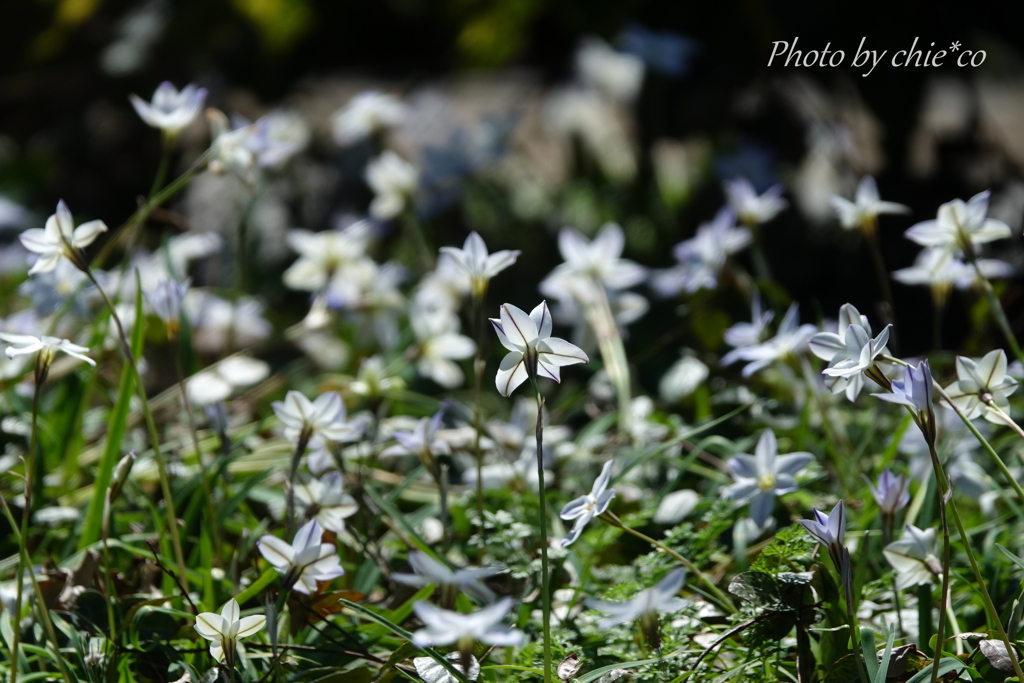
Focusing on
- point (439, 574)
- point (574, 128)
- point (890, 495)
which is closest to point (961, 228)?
point (890, 495)

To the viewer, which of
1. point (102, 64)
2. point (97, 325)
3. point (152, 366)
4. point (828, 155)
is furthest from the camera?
point (102, 64)

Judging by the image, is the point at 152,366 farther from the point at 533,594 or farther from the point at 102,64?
the point at 102,64

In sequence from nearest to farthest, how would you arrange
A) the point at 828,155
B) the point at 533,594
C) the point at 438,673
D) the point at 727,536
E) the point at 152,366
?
1. the point at 438,673
2. the point at 533,594
3. the point at 727,536
4. the point at 152,366
5. the point at 828,155

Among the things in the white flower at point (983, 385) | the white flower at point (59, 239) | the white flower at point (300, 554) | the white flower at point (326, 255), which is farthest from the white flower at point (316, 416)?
the white flower at point (326, 255)

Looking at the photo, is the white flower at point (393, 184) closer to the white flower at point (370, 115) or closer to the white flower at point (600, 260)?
the white flower at point (370, 115)

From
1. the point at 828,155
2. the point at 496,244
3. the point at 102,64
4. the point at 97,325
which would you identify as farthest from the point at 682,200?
the point at 102,64

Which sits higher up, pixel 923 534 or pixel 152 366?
pixel 923 534

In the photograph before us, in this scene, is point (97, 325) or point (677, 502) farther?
point (97, 325)

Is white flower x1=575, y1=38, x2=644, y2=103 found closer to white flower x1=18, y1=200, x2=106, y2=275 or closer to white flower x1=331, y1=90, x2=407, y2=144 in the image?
white flower x1=331, y1=90, x2=407, y2=144

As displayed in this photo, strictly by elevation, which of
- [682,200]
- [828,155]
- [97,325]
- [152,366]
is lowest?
[152,366]
